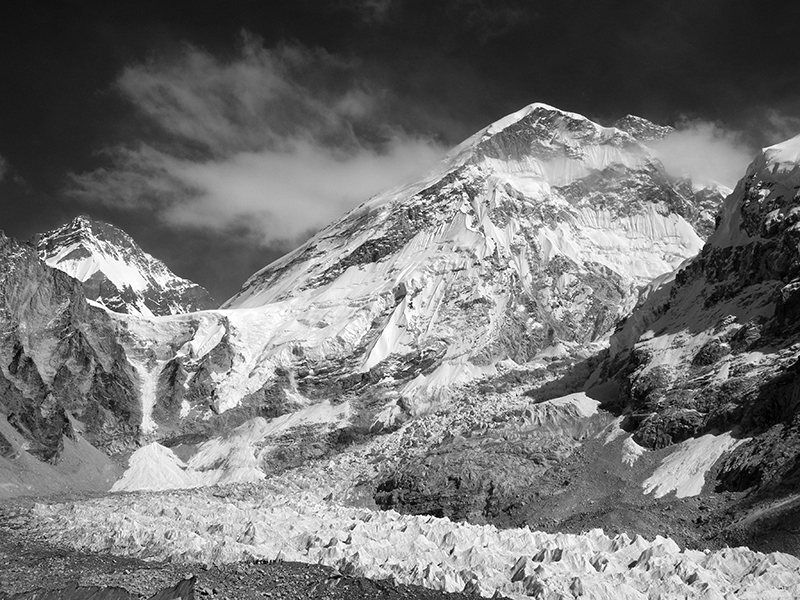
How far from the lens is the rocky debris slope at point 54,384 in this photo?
13238 cm

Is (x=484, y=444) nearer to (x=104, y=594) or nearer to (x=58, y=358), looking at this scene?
(x=104, y=594)

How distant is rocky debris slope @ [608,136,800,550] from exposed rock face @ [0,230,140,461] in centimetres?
10188

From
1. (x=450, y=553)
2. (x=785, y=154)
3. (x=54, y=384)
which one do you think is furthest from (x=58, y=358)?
(x=785, y=154)

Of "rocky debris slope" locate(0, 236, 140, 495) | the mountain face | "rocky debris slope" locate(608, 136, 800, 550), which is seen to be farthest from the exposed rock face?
"rocky debris slope" locate(608, 136, 800, 550)

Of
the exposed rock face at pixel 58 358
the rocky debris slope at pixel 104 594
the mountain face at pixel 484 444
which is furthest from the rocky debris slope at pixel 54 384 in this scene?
the rocky debris slope at pixel 104 594

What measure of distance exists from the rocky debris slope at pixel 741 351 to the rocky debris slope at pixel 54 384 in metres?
93.7

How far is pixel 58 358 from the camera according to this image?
560 ft

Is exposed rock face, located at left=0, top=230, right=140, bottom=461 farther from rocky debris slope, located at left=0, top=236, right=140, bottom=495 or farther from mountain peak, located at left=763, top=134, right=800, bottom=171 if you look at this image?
mountain peak, located at left=763, top=134, right=800, bottom=171

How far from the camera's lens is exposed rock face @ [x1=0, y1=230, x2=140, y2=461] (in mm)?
148250

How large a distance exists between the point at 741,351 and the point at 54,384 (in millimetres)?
132762

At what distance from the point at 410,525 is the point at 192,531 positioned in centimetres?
1844

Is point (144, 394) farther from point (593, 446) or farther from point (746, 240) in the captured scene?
point (746, 240)

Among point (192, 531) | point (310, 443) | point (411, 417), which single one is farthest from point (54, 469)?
point (192, 531)

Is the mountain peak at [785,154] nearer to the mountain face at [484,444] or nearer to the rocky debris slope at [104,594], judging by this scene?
the mountain face at [484,444]
